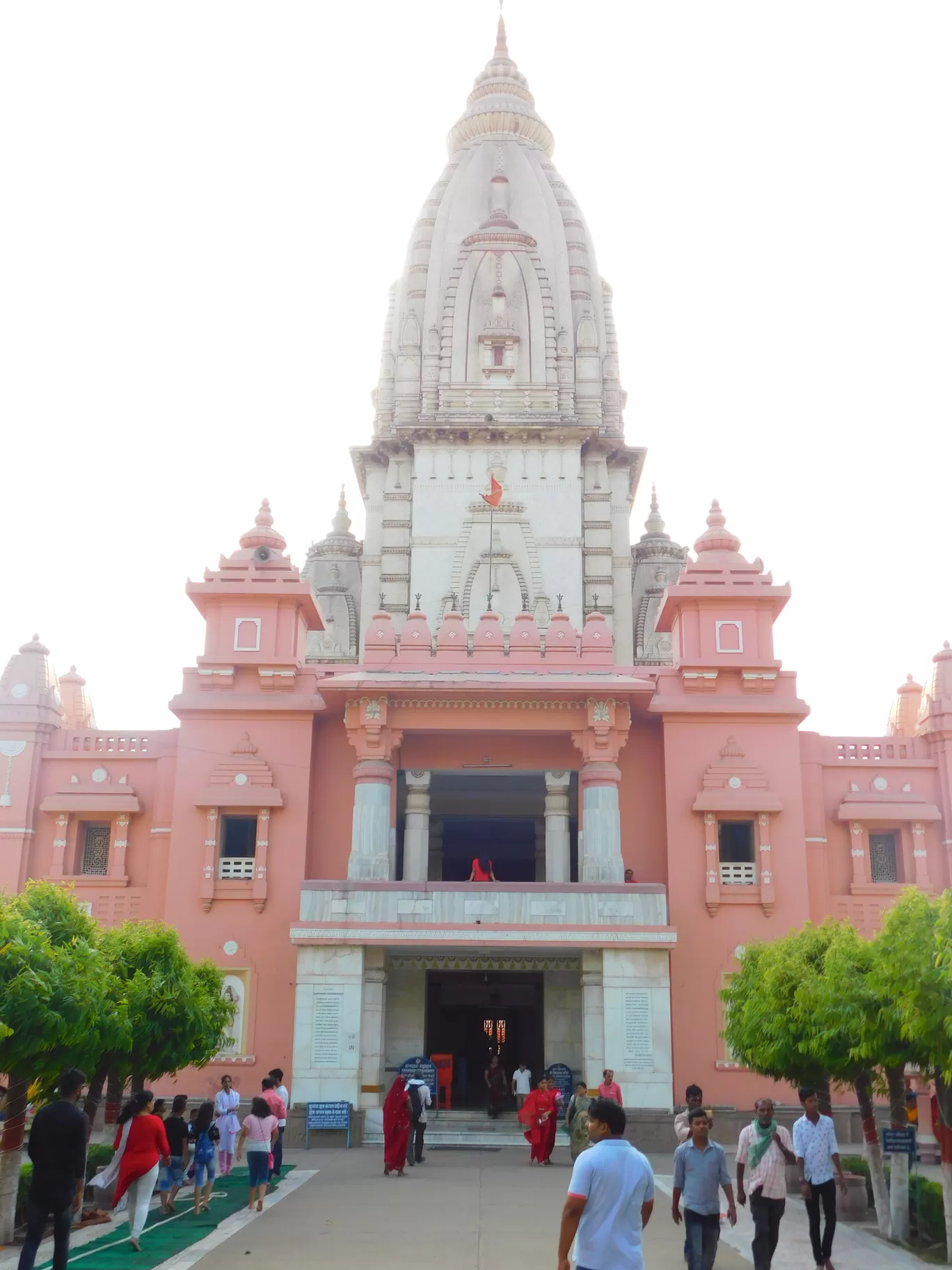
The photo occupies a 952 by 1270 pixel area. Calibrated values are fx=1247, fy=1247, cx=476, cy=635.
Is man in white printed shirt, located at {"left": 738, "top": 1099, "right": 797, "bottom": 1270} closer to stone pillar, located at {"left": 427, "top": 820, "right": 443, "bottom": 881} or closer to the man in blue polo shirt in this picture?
the man in blue polo shirt

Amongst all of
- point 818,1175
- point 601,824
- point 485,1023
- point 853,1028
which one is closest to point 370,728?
point 601,824

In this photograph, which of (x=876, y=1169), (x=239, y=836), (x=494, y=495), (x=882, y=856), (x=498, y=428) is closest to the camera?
(x=876, y=1169)

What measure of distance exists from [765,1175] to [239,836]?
15953 millimetres

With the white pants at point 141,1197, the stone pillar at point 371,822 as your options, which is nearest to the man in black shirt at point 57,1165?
the white pants at point 141,1197

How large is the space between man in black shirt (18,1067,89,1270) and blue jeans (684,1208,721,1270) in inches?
175

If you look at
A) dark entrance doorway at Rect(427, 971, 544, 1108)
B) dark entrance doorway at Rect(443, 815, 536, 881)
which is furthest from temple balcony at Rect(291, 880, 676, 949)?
dark entrance doorway at Rect(443, 815, 536, 881)

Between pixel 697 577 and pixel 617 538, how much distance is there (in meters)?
12.1

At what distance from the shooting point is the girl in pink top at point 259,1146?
43.2 ft

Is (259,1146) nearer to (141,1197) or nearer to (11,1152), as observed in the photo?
(141,1197)

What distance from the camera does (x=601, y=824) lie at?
2294 cm

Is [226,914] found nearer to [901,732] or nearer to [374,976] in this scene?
[374,976]

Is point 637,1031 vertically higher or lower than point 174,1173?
higher

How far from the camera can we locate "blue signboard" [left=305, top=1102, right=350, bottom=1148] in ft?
66.2

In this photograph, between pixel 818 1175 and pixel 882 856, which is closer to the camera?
pixel 818 1175
